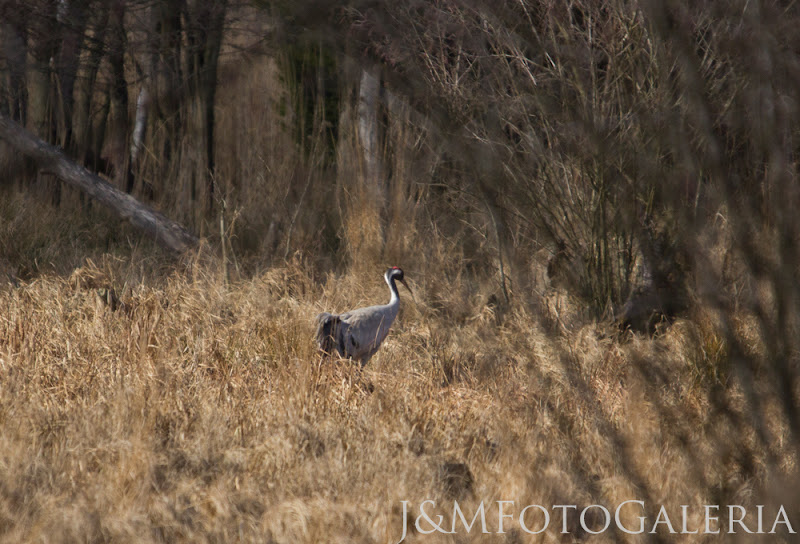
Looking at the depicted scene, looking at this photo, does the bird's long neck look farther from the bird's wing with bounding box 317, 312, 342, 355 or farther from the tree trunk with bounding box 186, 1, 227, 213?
the tree trunk with bounding box 186, 1, 227, 213

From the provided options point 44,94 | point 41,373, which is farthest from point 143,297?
point 44,94

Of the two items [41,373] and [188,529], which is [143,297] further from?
[188,529]

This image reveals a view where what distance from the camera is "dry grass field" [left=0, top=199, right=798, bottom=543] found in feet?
7.89

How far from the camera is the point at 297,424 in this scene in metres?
3.56

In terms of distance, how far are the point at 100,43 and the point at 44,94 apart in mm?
1630

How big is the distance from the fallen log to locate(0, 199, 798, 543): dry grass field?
3.63 feet

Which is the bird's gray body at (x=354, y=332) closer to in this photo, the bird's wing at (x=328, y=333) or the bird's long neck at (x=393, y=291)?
the bird's wing at (x=328, y=333)

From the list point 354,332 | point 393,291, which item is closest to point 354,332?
point 354,332

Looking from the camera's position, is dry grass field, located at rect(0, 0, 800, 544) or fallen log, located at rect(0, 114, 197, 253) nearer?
dry grass field, located at rect(0, 0, 800, 544)

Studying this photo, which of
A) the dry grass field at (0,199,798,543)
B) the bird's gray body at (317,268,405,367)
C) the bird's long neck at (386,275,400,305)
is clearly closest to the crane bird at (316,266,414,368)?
the bird's gray body at (317,268,405,367)

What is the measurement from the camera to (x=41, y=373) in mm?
4141

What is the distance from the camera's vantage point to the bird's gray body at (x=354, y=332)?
449 centimetres

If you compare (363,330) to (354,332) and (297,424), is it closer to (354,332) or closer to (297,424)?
(354,332)

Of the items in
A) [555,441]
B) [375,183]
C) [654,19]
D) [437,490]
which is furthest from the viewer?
[375,183]
